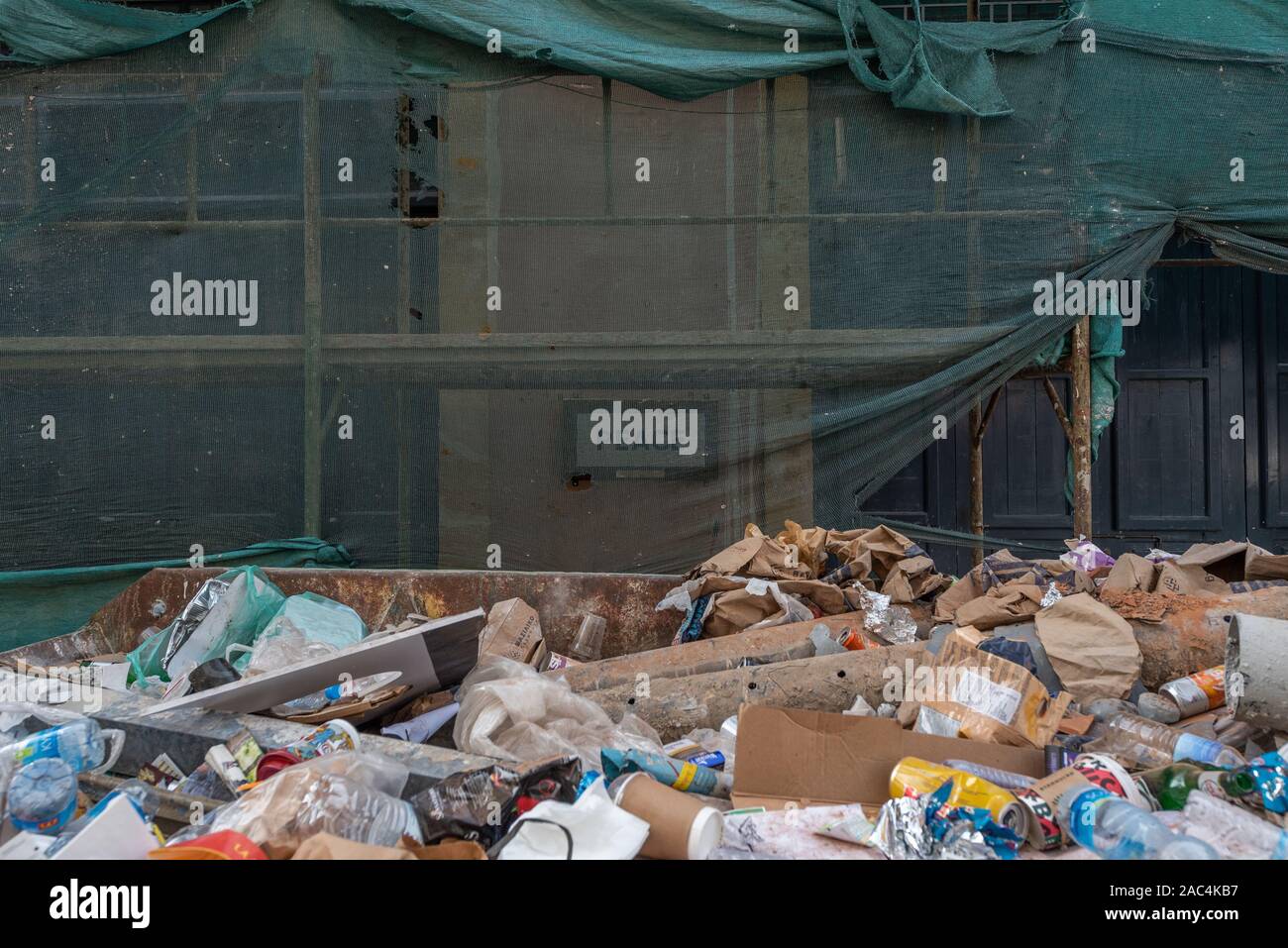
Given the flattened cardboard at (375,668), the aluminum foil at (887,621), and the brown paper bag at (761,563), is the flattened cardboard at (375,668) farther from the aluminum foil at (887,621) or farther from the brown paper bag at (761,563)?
the aluminum foil at (887,621)

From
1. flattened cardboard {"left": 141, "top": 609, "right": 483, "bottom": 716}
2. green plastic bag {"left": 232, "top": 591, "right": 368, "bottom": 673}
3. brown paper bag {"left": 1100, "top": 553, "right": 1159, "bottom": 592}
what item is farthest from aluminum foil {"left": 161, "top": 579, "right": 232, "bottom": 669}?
brown paper bag {"left": 1100, "top": 553, "right": 1159, "bottom": 592}

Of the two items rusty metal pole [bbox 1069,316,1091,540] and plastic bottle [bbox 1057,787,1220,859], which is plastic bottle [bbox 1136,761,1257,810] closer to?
plastic bottle [bbox 1057,787,1220,859]

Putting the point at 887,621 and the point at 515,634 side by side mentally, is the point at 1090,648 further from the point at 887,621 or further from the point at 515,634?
the point at 515,634

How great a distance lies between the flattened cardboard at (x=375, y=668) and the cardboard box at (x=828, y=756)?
3.38ft

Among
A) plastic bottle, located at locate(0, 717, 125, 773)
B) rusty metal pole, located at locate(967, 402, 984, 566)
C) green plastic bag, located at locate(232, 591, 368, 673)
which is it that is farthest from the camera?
rusty metal pole, located at locate(967, 402, 984, 566)

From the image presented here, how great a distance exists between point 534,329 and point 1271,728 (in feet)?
12.9

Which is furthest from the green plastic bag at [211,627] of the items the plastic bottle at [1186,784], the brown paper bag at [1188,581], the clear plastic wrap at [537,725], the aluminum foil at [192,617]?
the brown paper bag at [1188,581]

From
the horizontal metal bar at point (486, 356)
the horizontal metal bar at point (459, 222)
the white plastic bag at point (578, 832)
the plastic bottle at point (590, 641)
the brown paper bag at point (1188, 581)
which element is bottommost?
the plastic bottle at point (590, 641)

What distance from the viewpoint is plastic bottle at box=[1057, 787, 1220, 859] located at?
6.21ft

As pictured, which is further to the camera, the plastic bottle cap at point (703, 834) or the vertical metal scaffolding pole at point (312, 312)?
the vertical metal scaffolding pole at point (312, 312)

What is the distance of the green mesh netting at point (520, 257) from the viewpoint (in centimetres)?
532

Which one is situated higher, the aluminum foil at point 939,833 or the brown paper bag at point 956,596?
the brown paper bag at point 956,596
